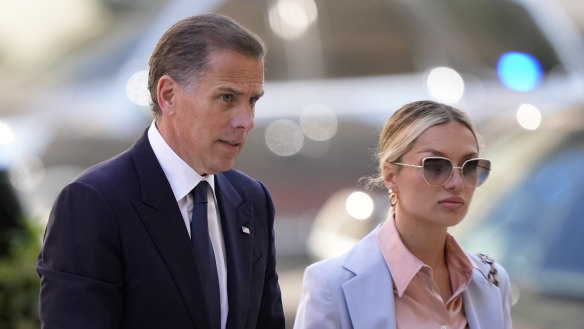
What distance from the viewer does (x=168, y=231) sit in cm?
267

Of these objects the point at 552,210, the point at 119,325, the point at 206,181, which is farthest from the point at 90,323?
the point at 552,210

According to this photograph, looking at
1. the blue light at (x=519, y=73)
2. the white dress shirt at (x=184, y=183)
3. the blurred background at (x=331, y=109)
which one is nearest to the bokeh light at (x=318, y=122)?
the blurred background at (x=331, y=109)

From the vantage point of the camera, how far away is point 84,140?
21.4ft

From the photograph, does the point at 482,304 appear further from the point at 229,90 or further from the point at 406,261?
the point at 229,90

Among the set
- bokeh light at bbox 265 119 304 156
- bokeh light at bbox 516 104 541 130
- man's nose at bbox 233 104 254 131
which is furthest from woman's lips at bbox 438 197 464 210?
bokeh light at bbox 265 119 304 156

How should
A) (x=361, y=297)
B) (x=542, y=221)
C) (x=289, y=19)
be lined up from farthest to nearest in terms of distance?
(x=289, y=19)
(x=542, y=221)
(x=361, y=297)

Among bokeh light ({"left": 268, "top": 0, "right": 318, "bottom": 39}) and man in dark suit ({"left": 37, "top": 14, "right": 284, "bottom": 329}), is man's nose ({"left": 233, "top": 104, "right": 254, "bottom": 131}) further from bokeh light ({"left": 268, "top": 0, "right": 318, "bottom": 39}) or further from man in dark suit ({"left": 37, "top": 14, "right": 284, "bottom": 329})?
bokeh light ({"left": 268, "top": 0, "right": 318, "bottom": 39})

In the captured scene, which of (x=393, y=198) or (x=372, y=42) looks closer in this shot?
(x=393, y=198)

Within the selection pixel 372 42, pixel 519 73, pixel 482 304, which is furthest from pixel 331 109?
pixel 482 304

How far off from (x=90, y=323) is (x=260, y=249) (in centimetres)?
55

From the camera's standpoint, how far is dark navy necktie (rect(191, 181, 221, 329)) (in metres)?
2.67

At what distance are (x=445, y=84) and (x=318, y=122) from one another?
0.92 meters

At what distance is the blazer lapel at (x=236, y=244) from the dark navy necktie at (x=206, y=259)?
0.04 metres

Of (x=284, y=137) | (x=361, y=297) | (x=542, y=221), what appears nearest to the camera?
(x=361, y=297)
